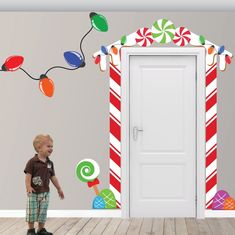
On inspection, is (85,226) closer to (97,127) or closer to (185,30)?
(97,127)

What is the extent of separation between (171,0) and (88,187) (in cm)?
241

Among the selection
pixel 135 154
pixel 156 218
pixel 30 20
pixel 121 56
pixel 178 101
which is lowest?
pixel 156 218

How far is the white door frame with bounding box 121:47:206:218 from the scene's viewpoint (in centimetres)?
682

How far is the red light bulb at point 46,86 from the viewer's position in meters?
6.92

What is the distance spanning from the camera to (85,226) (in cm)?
640

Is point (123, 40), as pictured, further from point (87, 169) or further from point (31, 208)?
point (31, 208)

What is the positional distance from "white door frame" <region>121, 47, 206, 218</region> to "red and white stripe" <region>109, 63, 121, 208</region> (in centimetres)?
5

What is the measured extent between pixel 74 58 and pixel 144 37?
0.87m

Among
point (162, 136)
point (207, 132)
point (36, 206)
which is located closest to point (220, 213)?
point (207, 132)

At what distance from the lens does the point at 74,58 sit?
6926 mm

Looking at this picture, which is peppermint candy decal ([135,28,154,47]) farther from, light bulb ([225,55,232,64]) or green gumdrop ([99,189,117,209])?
green gumdrop ([99,189,117,209])

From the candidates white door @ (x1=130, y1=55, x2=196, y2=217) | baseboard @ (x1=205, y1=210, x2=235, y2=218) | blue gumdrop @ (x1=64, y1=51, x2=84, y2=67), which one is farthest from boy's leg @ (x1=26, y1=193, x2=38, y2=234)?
baseboard @ (x1=205, y1=210, x2=235, y2=218)

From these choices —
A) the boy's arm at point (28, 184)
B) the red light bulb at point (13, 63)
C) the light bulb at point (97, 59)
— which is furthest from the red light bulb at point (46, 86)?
the boy's arm at point (28, 184)

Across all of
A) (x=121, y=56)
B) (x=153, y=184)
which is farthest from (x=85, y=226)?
(x=121, y=56)
